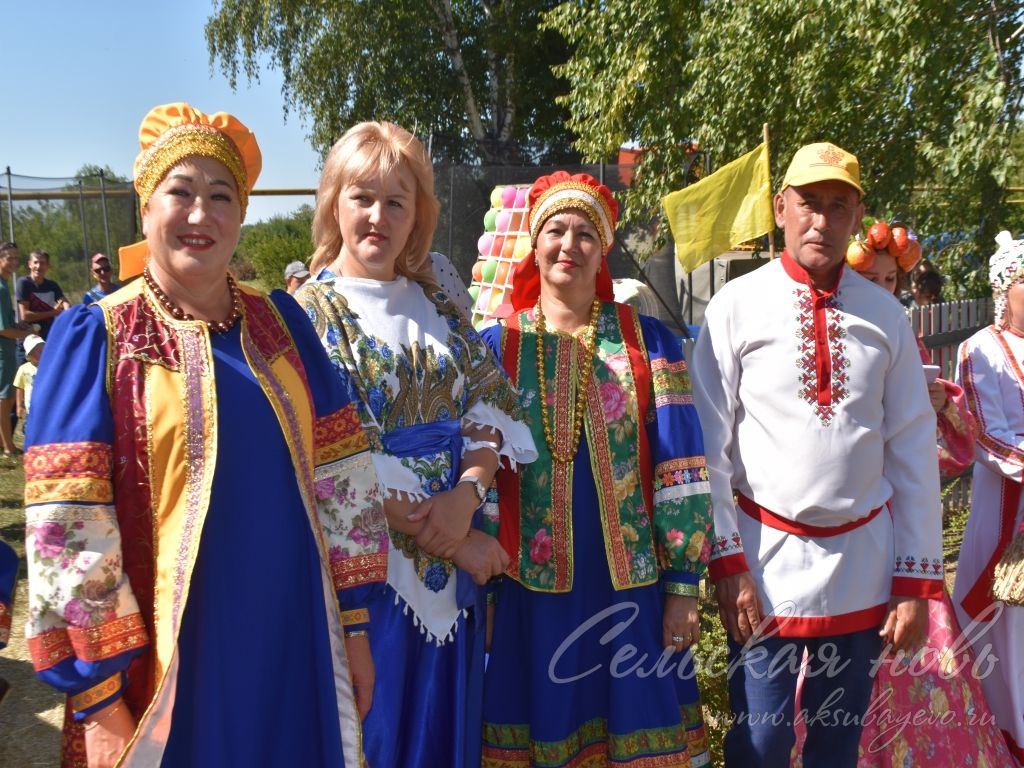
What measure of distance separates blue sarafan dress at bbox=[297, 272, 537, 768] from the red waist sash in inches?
28.8

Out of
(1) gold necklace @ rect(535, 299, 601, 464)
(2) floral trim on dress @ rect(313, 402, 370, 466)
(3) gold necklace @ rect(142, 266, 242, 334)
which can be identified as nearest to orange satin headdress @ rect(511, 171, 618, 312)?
(1) gold necklace @ rect(535, 299, 601, 464)

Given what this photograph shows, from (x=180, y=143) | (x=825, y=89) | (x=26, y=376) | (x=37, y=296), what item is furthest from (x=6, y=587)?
(x=37, y=296)

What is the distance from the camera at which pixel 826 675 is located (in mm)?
2705

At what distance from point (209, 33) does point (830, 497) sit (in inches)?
700

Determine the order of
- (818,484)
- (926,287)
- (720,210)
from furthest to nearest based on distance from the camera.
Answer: (926,287), (720,210), (818,484)

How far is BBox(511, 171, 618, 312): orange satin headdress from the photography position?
9.02ft

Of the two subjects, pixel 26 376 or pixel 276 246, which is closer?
pixel 26 376

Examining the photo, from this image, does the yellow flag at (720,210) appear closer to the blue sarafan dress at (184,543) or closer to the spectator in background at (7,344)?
the blue sarafan dress at (184,543)

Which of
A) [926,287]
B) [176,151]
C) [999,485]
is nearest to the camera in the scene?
[176,151]

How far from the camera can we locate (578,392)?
2705 millimetres

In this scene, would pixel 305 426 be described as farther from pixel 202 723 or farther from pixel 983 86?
pixel 983 86

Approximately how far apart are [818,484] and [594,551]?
65cm

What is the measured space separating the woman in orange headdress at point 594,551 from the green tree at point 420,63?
43.7 ft

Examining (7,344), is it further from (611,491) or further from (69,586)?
(69,586)
